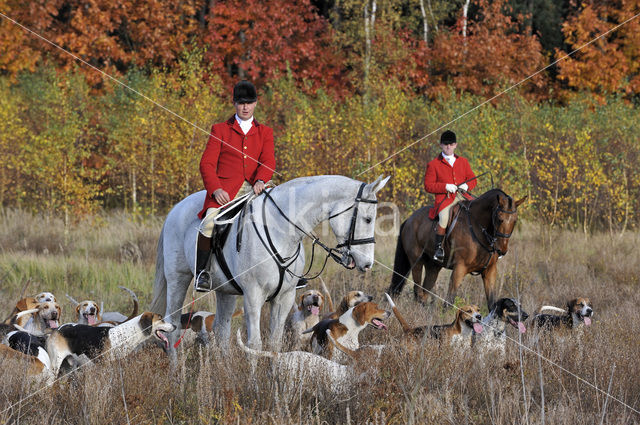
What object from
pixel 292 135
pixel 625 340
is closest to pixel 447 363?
pixel 625 340

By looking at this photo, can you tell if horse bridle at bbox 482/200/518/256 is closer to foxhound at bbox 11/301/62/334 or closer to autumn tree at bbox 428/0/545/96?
foxhound at bbox 11/301/62/334

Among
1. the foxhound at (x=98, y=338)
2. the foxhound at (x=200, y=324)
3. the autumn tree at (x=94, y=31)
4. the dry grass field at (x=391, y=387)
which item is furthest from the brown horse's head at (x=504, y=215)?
the autumn tree at (x=94, y=31)

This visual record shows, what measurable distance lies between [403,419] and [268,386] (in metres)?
1.01

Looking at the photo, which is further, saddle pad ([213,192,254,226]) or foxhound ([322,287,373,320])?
foxhound ([322,287,373,320])

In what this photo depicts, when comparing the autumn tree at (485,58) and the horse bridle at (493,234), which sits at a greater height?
the autumn tree at (485,58)

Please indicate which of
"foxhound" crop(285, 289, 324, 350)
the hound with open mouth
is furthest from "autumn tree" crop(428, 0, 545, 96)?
the hound with open mouth

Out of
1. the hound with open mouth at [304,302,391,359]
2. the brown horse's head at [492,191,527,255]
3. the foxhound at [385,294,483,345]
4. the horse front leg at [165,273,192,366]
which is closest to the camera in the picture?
the foxhound at [385,294,483,345]

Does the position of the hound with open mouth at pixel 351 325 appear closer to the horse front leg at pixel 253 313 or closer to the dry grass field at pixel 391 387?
the dry grass field at pixel 391 387

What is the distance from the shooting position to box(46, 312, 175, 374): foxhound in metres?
6.50

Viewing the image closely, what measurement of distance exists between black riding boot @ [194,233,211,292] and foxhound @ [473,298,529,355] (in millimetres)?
2398

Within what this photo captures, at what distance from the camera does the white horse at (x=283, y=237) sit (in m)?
6.01

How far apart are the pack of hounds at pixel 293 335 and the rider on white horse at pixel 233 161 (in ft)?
2.29

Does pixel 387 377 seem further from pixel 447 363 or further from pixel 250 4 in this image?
pixel 250 4

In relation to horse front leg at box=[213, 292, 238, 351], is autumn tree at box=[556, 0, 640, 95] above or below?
above
